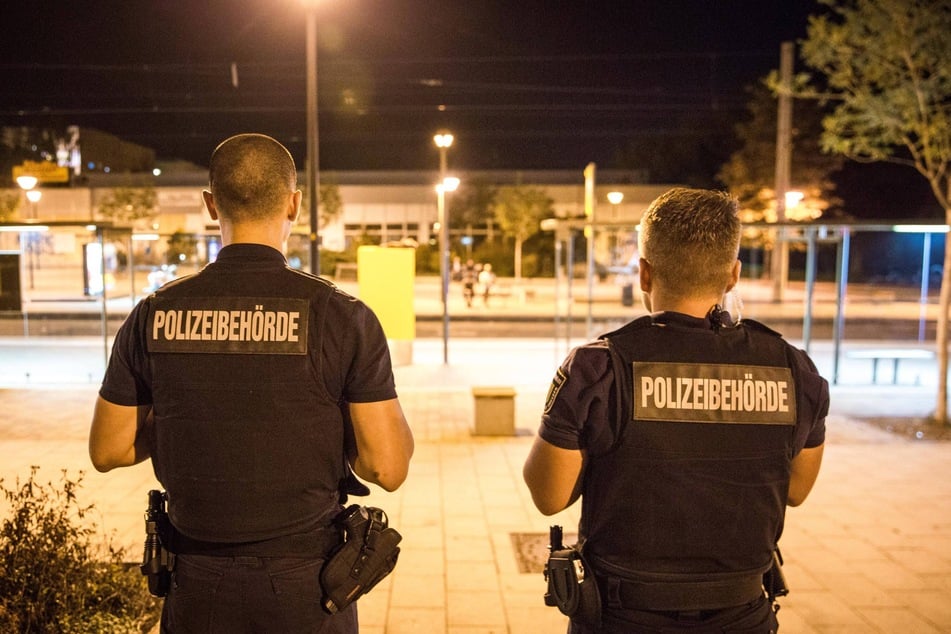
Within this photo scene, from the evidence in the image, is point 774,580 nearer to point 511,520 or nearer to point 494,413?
point 511,520

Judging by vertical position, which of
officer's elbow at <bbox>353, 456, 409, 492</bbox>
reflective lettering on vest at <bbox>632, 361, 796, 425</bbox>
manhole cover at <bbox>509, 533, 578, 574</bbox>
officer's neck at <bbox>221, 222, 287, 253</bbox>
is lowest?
manhole cover at <bbox>509, 533, 578, 574</bbox>

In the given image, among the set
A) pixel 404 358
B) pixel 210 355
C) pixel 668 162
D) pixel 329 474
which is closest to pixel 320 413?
pixel 329 474

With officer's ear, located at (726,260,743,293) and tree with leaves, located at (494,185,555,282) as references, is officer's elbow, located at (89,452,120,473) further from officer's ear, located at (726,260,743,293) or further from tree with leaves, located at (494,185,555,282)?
tree with leaves, located at (494,185,555,282)

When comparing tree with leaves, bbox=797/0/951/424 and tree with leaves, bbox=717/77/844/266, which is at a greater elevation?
tree with leaves, bbox=717/77/844/266

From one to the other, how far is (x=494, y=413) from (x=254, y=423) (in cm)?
583

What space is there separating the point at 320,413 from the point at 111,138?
5393 centimetres

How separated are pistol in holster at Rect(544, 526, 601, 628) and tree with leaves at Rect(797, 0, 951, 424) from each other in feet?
25.3

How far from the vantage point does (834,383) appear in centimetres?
1099

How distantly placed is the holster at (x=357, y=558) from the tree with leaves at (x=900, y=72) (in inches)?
313

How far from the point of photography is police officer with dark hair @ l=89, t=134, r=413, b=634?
1976mm

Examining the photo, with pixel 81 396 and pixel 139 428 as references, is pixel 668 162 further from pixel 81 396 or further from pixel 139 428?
pixel 139 428

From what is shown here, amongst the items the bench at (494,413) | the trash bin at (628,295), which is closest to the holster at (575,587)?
the bench at (494,413)

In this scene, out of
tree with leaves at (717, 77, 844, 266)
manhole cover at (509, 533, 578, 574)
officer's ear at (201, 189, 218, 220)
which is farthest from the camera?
tree with leaves at (717, 77, 844, 266)

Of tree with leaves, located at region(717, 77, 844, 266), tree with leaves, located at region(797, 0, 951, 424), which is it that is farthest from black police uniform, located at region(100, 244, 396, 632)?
tree with leaves, located at region(717, 77, 844, 266)
